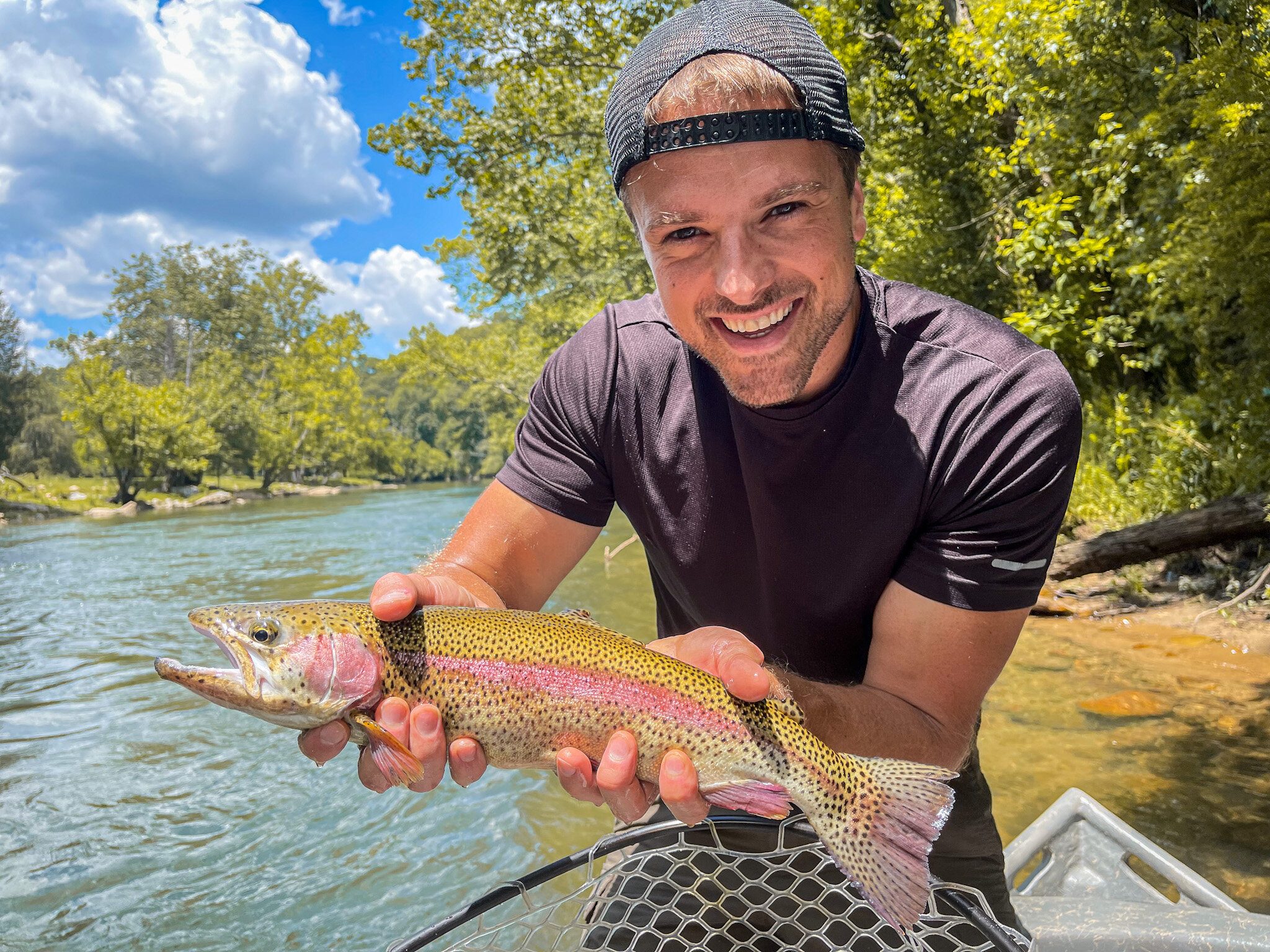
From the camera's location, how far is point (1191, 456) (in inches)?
358

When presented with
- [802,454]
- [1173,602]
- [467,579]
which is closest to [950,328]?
[802,454]

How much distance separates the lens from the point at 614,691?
2.09 meters

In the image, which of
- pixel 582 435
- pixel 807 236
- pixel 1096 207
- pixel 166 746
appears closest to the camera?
pixel 807 236

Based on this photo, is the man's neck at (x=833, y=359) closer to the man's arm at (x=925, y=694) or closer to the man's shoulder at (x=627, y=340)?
the man's shoulder at (x=627, y=340)

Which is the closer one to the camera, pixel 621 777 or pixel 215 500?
pixel 621 777

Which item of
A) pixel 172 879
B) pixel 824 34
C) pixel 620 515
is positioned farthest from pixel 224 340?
pixel 172 879

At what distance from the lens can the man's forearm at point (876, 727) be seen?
83.9 inches

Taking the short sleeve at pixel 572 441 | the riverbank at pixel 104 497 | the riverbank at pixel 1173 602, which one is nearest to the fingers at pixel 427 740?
the short sleeve at pixel 572 441

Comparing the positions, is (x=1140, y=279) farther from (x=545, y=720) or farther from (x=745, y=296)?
(x=545, y=720)

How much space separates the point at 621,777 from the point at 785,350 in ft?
4.12

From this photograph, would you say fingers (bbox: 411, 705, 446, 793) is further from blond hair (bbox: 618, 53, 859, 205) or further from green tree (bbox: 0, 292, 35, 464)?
green tree (bbox: 0, 292, 35, 464)

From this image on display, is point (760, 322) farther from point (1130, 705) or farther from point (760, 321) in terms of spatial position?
point (1130, 705)

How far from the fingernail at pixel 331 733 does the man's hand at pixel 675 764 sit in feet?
1.89

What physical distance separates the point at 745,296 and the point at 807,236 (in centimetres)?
25
